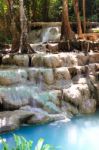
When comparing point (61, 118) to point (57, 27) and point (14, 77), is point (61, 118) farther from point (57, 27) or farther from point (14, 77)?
point (57, 27)

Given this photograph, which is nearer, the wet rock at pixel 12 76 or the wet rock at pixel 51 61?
the wet rock at pixel 12 76

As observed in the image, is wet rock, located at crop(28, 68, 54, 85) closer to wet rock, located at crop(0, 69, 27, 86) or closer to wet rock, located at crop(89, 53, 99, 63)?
wet rock, located at crop(0, 69, 27, 86)

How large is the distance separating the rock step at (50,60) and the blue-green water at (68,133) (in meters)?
3.03

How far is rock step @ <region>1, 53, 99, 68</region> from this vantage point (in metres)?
14.3

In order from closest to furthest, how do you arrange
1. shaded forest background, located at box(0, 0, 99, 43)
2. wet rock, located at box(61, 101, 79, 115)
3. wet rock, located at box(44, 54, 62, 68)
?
1. wet rock, located at box(61, 101, 79, 115)
2. wet rock, located at box(44, 54, 62, 68)
3. shaded forest background, located at box(0, 0, 99, 43)

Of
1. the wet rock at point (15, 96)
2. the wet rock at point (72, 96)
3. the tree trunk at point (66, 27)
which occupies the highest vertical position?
the tree trunk at point (66, 27)

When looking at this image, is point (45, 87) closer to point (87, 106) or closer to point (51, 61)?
point (51, 61)

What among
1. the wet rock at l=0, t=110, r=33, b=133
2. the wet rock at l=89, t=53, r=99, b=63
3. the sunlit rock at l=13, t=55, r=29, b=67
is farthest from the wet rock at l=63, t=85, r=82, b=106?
the wet rock at l=89, t=53, r=99, b=63

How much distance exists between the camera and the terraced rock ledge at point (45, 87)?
11.7 meters

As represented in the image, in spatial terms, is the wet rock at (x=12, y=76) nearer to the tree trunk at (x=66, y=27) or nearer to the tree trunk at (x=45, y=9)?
the tree trunk at (x=66, y=27)

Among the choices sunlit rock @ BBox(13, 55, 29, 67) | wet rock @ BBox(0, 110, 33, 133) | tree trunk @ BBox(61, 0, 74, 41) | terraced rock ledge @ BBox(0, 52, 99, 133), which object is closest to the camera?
wet rock @ BBox(0, 110, 33, 133)

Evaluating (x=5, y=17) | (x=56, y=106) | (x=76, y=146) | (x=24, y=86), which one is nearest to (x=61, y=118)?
(x=56, y=106)

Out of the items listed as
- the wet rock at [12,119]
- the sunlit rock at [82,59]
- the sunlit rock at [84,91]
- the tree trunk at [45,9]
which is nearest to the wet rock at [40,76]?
the sunlit rock at [84,91]

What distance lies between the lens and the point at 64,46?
17.5 meters
